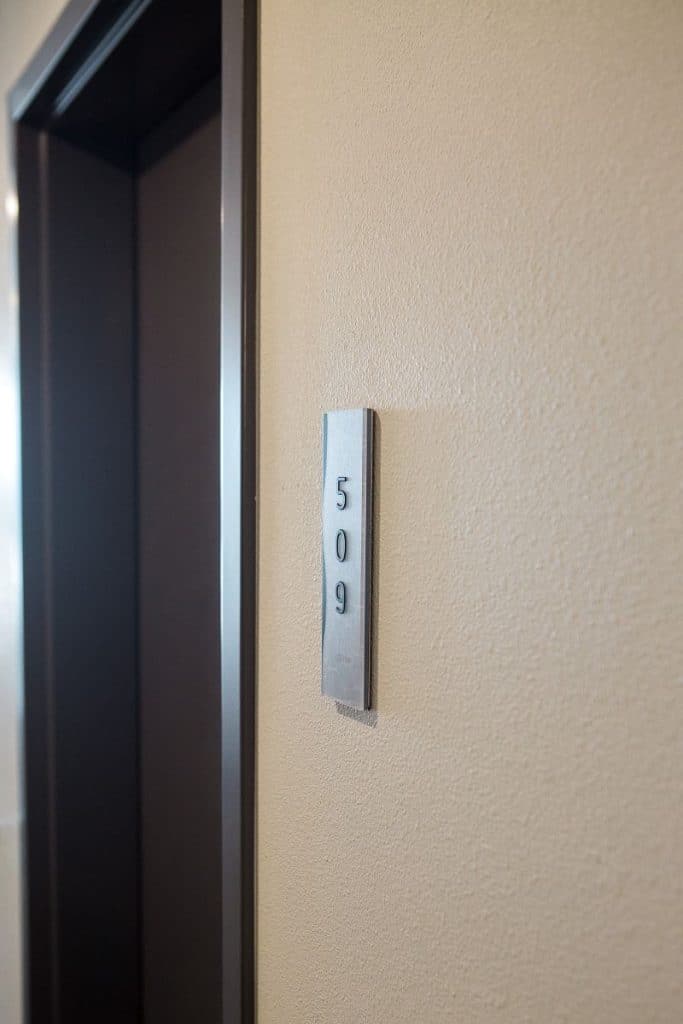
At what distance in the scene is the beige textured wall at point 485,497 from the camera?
0.31m

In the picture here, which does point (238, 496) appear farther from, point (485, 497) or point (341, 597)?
point (485, 497)

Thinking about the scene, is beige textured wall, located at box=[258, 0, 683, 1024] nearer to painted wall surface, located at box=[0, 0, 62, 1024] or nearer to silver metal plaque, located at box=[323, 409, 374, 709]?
silver metal plaque, located at box=[323, 409, 374, 709]

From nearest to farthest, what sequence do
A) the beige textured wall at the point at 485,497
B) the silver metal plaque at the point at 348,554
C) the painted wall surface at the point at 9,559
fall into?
1. the beige textured wall at the point at 485,497
2. the silver metal plaque at the point at 348,554
3. the painted wall surface at the point at 9,559

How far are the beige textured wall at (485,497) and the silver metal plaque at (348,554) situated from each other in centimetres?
2

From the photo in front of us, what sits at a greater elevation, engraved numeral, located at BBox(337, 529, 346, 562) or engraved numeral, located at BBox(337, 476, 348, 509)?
engraved numeral, located at BBox(337, 476, 348, 509)

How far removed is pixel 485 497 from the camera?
1.26 ft

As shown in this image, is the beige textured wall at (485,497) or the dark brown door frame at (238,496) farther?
the dark brown door frame at (238,496)

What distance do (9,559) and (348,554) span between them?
911 millimetres

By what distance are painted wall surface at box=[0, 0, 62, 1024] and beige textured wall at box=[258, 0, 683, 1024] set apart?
77 centimetres

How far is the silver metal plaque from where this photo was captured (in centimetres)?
47

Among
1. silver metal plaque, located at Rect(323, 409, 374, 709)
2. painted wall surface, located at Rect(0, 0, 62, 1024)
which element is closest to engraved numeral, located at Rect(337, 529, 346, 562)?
silver metal plaque, located at Rect(323, 409, 374, 709)

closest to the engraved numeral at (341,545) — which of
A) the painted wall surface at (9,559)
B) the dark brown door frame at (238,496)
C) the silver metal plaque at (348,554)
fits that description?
the silver metal plaque at (348,554)

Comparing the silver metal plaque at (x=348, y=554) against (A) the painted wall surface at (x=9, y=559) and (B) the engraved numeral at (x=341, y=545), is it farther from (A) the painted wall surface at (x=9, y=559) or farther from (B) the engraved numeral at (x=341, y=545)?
(A) the painted wall surface at (x=9, y=559)

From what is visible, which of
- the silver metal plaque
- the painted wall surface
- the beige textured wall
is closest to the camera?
the beige textured wall
